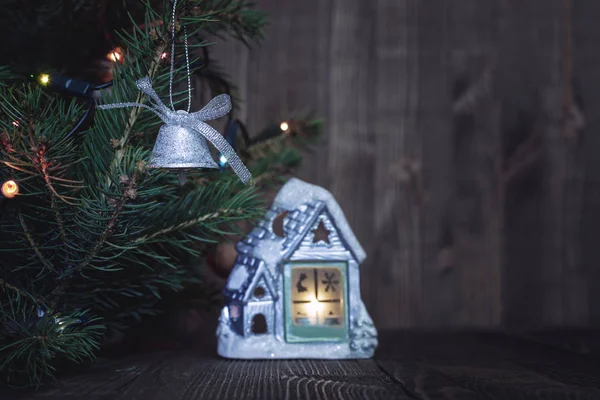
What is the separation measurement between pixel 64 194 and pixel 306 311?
0.40 m

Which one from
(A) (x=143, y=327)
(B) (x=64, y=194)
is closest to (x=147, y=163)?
(B) (x=64, y=194)

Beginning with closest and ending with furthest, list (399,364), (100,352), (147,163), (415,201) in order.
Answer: (147,163)
(399,364)
(100,352)
(415,201)

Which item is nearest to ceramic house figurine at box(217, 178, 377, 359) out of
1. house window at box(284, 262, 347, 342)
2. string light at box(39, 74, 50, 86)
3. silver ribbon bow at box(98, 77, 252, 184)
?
house window at box(284, 262, 347, 342)

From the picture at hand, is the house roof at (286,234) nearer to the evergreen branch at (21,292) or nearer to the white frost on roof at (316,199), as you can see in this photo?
the white frost on roof at (316,199)

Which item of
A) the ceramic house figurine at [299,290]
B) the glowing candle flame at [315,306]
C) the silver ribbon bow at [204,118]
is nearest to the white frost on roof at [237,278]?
the ceramic house figurine at [299,290]

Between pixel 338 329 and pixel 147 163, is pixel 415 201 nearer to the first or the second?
pixel 338 329

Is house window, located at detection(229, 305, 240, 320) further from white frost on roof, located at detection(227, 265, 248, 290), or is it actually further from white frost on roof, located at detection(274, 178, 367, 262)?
white frost on roof, located at detection(274, 178, 367, 262)

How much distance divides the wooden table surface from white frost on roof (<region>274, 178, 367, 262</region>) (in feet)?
0.53

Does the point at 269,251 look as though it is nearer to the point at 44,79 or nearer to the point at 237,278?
the point at 237,278

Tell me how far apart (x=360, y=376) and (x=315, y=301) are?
0.19 m

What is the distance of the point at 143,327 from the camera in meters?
1.16

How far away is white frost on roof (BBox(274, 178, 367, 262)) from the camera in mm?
1049

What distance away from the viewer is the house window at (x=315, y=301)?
103 centimetres

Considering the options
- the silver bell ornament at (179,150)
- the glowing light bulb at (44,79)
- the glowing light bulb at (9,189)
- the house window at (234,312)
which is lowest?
the house window at (234,312)
